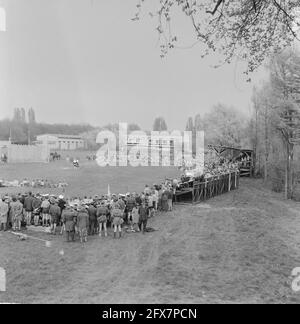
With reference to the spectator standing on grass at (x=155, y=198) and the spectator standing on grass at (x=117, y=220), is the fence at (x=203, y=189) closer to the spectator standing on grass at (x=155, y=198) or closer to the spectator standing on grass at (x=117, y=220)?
the spectator standing on grass at (x=155, y=198)

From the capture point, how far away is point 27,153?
56375mm

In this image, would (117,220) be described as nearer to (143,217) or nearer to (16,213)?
(143,217)

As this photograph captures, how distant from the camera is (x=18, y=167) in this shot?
49.1m

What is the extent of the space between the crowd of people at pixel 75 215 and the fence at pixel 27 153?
1424 inches

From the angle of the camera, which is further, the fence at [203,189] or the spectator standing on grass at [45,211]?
the fence at [203,189]

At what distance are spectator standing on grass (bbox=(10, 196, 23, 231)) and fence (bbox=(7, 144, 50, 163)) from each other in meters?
37.3

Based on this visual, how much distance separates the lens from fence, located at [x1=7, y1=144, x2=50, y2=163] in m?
54.6

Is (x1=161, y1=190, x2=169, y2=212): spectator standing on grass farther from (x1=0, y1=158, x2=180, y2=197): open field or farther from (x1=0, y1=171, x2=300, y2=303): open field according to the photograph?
(x1=0, y1=158, x2=180, y2=197): open field

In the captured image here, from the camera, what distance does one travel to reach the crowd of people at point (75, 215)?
1780 cm

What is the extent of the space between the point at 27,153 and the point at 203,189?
3501 cm

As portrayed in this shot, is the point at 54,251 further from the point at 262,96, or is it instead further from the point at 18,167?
the point at 18,167

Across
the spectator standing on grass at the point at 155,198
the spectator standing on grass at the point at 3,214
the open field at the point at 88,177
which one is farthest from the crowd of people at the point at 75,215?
the open field at the point at 88,177

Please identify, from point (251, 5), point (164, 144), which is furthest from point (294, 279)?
point (164, 144)

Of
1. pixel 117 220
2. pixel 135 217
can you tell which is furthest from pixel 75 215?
pixel 135 217
